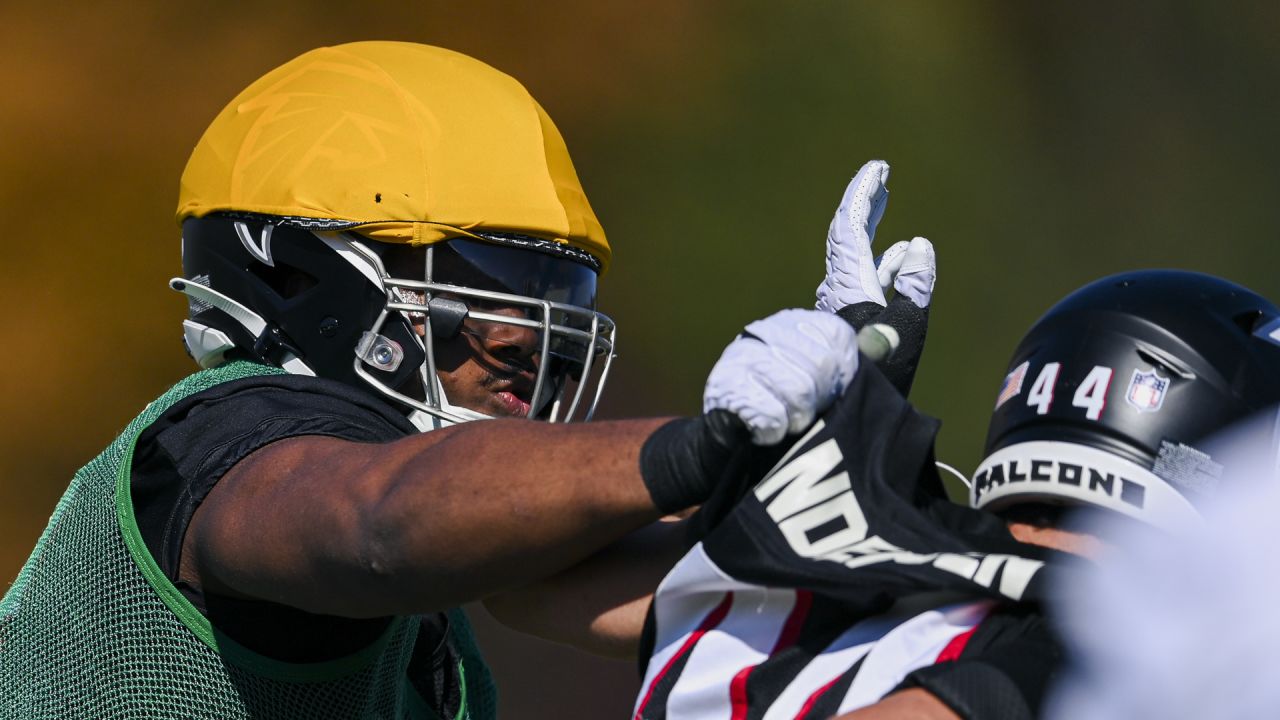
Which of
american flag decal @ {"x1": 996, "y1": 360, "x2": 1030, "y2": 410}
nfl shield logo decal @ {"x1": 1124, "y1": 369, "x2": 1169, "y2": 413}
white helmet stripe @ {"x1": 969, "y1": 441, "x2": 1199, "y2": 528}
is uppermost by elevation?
nfl shield logo decal @ {"x1": 1124, "y1": 369, "x2": 1169, "y2": 413}

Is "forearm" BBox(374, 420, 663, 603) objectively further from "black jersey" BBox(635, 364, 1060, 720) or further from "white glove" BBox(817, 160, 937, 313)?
"white glove" BBox(817, 160, 937, 313)

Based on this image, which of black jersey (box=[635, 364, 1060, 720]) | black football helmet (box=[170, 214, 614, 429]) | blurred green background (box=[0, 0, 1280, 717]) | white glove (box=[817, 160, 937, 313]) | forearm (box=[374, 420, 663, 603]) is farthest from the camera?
blurred green background (box=[0, 0, 1280, 717])

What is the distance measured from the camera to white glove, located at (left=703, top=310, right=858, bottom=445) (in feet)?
4.12

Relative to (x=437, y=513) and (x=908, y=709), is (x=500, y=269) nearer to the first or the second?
(x=437, y=513)

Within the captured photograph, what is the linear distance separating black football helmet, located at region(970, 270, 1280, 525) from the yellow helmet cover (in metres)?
0.89

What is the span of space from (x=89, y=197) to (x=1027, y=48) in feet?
9.25

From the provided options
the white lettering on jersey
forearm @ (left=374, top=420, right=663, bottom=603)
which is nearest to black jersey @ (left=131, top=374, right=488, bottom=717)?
forearm @ (left=374, top=420, right=663, bottom=603)

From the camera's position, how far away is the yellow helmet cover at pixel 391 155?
1.97 m

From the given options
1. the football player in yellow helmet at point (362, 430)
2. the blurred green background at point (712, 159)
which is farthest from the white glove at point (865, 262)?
the blurred green background at point (712, 159)

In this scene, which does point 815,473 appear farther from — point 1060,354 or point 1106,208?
point 1106,208

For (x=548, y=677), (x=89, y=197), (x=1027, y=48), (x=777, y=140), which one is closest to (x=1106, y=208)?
(x=1027, y=48)

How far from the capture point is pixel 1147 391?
1.32 m

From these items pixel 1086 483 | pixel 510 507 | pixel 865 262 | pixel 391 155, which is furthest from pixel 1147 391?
pixel 391 155

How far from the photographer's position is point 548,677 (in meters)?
3.66
